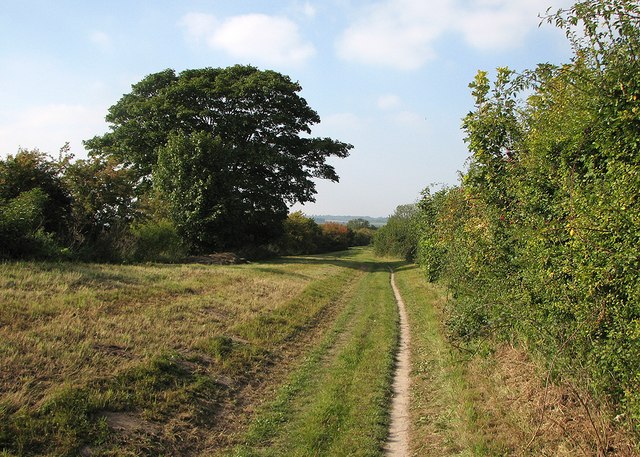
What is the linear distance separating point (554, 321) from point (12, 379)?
23.6 ft

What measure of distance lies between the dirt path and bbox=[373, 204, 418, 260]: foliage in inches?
1349

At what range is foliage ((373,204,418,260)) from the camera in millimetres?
44469

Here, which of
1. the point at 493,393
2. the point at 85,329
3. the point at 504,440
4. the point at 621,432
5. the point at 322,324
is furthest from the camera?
the point at 322,324

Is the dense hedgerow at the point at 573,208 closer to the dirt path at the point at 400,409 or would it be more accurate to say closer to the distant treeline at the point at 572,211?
the distant treeline at the point at 572,211

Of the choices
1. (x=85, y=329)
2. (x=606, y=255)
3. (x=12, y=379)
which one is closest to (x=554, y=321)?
(x=606, y=255)

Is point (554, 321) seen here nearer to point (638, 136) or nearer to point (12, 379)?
point (638, 136)

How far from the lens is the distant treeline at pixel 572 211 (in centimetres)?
419

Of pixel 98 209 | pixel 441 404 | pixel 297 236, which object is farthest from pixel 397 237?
pixel 441 404

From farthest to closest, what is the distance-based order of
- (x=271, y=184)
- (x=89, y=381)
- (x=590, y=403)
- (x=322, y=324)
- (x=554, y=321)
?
(x=271, y=184)
(x=322, y=324)
(x=89, y=381)
(x=554, y=321)
(x=590, y=403)

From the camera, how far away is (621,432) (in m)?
4.16

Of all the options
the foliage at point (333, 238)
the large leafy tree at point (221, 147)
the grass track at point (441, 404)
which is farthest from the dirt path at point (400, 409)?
the foliage at point (333, 238)

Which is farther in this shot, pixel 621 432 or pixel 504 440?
pixel 504 440

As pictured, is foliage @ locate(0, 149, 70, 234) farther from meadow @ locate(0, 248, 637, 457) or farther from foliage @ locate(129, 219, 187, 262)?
meadow @ locate(0, 248, 637, 457)

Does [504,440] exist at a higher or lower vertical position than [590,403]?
lower
